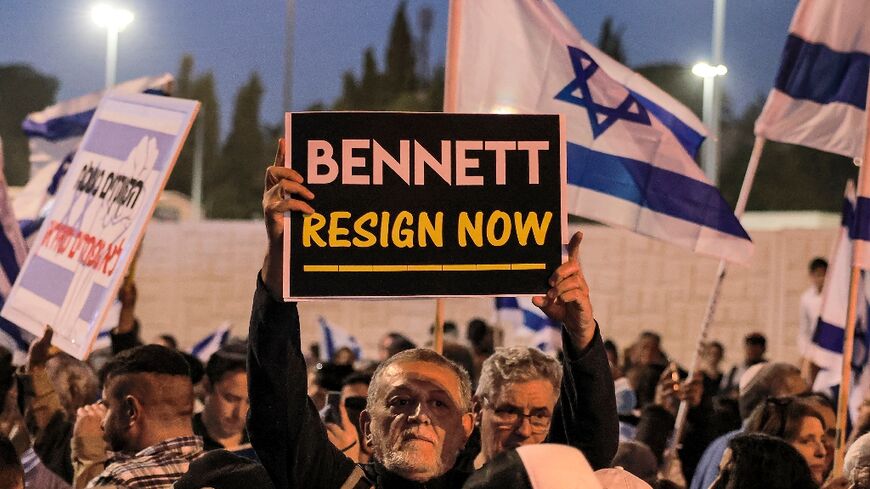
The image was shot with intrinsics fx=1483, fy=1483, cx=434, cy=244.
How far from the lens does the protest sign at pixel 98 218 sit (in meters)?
5.98

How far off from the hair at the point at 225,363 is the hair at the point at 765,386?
258 centimetres

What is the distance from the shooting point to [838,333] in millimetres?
8906

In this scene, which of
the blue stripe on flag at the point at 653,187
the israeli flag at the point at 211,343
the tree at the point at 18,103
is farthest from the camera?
the tree at the point at 18,103

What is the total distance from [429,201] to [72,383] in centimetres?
365

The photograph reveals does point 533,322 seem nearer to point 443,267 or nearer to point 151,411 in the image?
point 151,411

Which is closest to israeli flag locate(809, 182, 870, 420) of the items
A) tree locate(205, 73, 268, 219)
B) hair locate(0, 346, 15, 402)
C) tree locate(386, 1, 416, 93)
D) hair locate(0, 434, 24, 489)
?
hair locate(0, 346, 15, 402)

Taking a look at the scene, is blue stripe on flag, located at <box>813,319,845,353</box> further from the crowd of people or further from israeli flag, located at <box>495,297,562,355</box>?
israeli flag, located at <box>495,297,562,355</box>

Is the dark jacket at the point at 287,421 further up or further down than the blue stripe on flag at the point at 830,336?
further up

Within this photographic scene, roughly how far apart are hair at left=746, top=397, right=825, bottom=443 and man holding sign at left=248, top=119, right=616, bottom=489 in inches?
85.6

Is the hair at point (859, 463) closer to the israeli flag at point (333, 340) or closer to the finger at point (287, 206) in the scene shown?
the finger at point (287, 206)

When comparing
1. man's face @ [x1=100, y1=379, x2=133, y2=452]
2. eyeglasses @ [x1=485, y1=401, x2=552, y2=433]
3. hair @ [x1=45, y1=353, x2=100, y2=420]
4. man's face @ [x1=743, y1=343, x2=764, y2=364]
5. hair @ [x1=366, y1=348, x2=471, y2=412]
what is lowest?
man's face @ [x1=743, y1=343, x2=764, y2=364]

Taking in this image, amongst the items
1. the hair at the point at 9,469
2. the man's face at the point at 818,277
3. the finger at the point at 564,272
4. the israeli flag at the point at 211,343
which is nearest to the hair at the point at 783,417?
the finger at the point at 564,272

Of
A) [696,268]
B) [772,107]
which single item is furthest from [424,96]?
[772,107]

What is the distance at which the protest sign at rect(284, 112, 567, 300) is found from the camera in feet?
14.0
